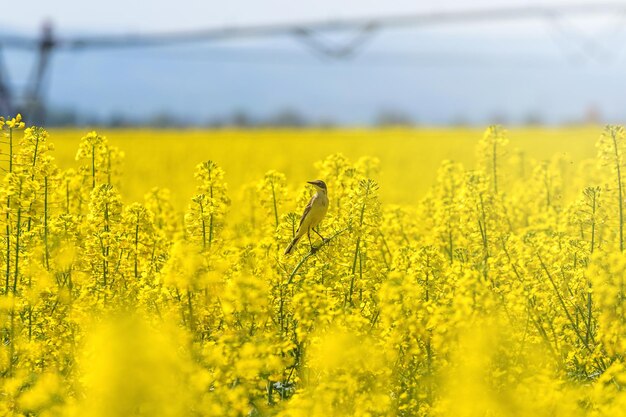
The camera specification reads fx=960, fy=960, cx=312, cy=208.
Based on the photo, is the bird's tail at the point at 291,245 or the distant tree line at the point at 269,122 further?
the distant tree line at the point at 269,122

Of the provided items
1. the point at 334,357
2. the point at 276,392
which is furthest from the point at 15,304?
the point at 334,357

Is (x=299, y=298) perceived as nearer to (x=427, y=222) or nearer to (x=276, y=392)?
(x=276, y=392)

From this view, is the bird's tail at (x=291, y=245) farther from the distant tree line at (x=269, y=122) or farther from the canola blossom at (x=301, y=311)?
the distant tree line at (x=269, y=122)

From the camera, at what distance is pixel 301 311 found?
4.19 m

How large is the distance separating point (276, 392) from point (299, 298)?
1.88 ft

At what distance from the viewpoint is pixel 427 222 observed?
7949mm

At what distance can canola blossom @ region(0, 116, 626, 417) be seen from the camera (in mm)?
3680

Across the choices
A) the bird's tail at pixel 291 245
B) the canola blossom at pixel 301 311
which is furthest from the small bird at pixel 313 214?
the canola blossom at pixel 301 311

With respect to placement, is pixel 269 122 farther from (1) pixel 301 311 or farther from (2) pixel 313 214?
(1) pixel 301 311

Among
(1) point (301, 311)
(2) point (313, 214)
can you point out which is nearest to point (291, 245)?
(2) point (313, 214)

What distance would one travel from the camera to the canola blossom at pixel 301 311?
3680 millimetres

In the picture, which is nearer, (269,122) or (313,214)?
(313,214)

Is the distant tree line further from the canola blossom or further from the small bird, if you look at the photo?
the small bird

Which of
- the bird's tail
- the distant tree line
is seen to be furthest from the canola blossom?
the distant tree line
